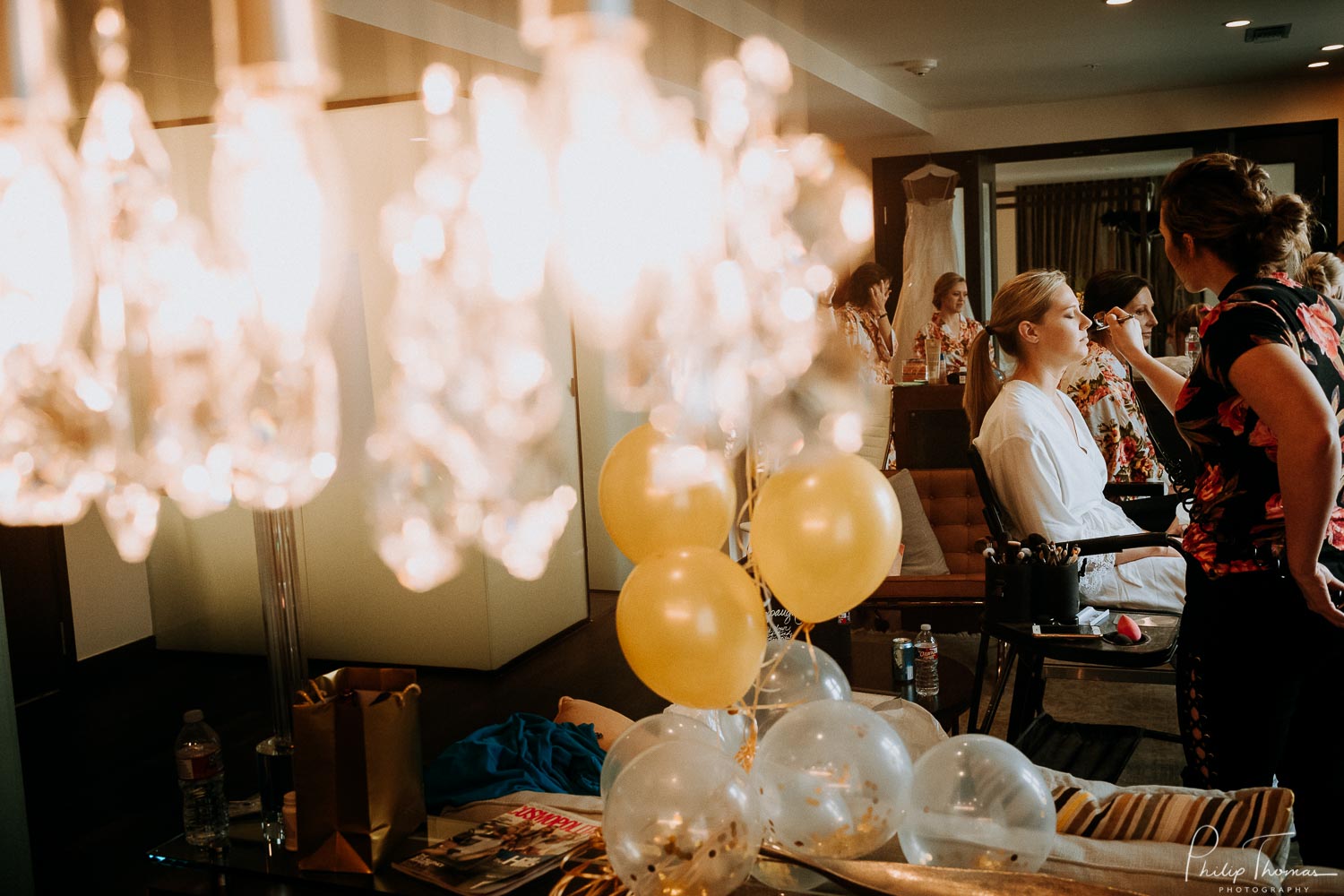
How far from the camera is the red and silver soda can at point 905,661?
2690 mm

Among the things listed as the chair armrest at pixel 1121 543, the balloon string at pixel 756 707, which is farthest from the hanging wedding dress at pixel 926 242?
the balloon string at pixel 756 707

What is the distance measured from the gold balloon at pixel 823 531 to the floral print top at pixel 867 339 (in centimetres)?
426

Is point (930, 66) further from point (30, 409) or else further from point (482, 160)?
point (30, 409)

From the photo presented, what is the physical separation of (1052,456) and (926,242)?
5.03 meters

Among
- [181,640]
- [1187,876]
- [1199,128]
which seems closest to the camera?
[1187,876]

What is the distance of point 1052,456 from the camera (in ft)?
9.67

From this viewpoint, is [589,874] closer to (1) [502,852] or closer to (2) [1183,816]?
(1) [502,852]

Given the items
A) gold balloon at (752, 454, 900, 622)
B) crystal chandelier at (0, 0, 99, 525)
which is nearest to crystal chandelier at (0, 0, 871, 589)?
crystal chandelier at (0, 0, 99, 525)

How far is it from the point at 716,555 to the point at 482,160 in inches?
121

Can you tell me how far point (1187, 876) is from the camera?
1247 mm

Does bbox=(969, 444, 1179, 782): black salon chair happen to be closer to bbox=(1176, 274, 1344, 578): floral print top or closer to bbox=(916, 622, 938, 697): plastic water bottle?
bbox=(916, 622, 938, 697): plastic water bottle

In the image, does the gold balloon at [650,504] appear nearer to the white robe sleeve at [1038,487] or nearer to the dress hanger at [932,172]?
the white robe sleeve at [1038,487]

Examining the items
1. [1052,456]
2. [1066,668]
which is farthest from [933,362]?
[1066,668]

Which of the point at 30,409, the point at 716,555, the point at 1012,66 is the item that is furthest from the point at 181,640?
the point at 1012,66
